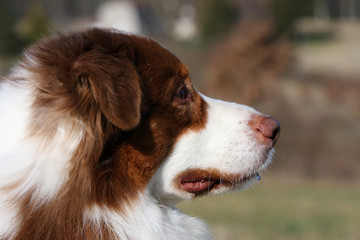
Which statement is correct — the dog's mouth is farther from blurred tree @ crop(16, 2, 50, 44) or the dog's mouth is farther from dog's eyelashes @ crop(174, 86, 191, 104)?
blurred tree @ crop(16, 2, 50, 44)

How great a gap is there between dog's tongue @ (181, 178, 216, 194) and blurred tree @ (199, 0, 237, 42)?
4370cm

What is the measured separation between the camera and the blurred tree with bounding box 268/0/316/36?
45237 millimetres

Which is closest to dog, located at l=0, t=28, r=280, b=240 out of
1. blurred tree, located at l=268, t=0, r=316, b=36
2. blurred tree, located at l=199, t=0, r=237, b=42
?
blurred tree, located at l=268, t=0, r=316, b=36

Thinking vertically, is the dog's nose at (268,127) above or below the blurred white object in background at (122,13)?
above

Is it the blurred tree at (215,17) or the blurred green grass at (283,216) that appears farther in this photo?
the blurred tree at (215,17)

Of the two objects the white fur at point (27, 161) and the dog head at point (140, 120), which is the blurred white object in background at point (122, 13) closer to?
the dog head at point (140, 120)

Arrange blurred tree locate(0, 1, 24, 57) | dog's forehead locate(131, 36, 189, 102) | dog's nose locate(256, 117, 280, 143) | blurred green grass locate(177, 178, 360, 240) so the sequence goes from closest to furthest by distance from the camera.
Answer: dog's forehead locate(131, 36, 189, 102) → dog's nose locate(256, 117, 280, 143) → blurred green grass locate(177, 178, 360, 240) → blurred tree locate(0, 1, 24, 57)

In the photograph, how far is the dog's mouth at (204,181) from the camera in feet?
11.3

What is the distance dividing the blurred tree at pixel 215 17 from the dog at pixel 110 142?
43.6 metres

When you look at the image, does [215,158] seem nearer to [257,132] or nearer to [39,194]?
[257,132]

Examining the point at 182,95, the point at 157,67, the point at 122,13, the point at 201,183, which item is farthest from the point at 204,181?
the point at 122,13

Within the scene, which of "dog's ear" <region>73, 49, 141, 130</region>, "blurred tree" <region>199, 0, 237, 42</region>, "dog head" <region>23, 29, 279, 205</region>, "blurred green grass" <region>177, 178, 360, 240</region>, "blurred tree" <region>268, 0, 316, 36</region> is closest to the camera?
"dog's ear" <region>73, 49, 141, 130</region>

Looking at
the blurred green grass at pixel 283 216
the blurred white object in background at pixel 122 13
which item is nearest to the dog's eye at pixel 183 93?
the blurred green grass at pixel 283 216

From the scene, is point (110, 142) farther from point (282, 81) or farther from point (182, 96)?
point (282, 81)
